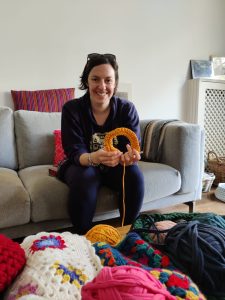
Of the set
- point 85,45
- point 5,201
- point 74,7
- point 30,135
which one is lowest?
point 5,201

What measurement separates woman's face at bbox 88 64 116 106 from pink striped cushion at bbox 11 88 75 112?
1.96ft

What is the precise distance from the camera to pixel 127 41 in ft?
7.38

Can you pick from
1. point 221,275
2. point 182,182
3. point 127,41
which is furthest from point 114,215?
point 127,41

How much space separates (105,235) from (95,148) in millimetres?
584

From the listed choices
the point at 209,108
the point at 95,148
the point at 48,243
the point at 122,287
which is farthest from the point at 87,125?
the point at 209,108

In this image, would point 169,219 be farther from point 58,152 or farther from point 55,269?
point 58,152

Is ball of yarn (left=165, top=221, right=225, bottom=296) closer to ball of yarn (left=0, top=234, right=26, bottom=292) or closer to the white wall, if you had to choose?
ball of yarn (left=0, top=234, right=26, bottom=292)

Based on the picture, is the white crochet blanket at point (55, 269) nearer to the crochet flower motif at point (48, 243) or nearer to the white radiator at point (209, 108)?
the crochet flower motif at point (48, 243)

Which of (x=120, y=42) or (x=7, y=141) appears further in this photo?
(x=120, y=42)

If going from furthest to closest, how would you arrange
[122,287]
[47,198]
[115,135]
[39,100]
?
[39,100], [47,198], [115,135], [122,287]

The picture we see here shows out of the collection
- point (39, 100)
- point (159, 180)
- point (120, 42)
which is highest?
point (120, 42)

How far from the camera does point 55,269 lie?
1.78 feet

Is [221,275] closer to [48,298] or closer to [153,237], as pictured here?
[153,237]

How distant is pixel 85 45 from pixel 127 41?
0.37 meters
